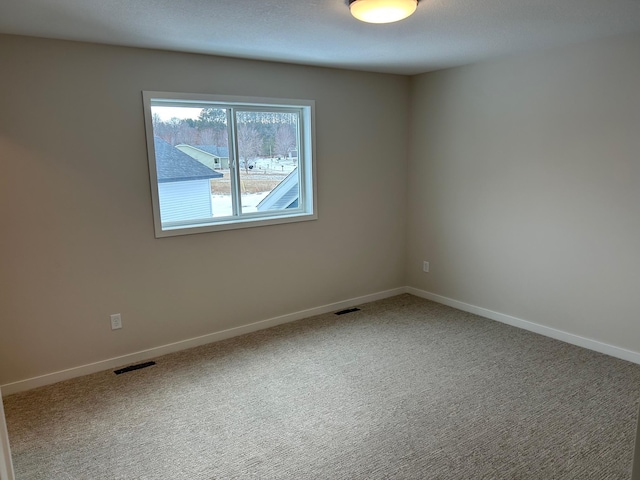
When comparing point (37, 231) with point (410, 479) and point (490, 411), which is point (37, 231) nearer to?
point (410, 479)

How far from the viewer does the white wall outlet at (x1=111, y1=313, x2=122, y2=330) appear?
3281mm

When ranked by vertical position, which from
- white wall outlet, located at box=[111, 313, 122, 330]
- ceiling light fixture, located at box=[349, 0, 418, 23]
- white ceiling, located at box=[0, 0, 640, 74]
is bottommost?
white wall outlet, located at box=[111, 313, 122, 330]

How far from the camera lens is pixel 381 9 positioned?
2215 mm

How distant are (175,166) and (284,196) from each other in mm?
1069

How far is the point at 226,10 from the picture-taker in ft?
7.73

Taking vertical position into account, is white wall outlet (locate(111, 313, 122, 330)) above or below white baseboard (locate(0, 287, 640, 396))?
above

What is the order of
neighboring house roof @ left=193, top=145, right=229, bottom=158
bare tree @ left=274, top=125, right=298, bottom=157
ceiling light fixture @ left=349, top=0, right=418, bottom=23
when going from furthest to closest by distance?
bare tree @ left=274, top=125, right=298, bottom=157 < neighboring house roof @ left=193, top=145, right=229, bottom=158 < ceiling light fixture @ left=349, top=0, right=418, bottom=23

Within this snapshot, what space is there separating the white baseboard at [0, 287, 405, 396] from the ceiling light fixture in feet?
8.84

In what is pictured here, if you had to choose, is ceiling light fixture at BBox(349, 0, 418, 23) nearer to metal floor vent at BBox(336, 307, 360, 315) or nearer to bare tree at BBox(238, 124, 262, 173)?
bare tree at BBox(238, 124, 262, 173)

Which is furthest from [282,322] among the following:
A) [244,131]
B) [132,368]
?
[244,131]

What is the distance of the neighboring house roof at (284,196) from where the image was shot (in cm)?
405

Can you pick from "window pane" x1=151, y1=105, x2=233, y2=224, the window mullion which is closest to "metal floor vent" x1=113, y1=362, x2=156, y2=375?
"window pane" x1=151, y1=105, x2=233, y2=224

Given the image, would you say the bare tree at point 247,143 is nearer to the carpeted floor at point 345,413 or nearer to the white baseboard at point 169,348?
the white baseboard at point 169,348

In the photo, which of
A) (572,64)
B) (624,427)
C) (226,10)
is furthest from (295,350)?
(572,64)
